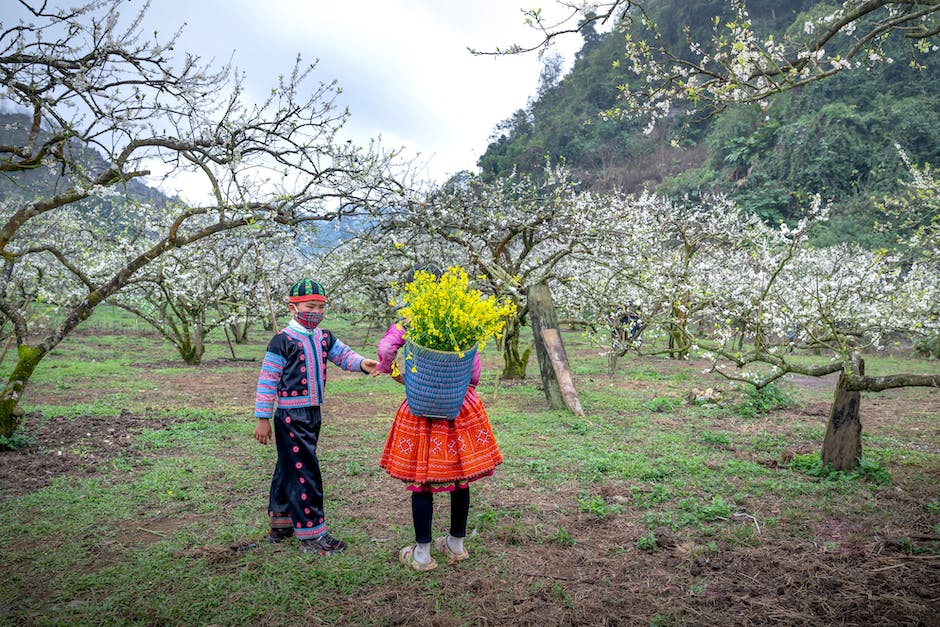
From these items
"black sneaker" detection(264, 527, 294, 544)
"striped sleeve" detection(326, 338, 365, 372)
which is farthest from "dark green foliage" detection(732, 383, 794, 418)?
"black sneaker" detection(264, 527, 294, 544)

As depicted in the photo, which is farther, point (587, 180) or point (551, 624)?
point (587, 180)

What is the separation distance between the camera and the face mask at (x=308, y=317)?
4184 millimetres

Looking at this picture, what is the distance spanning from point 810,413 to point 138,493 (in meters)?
8.59

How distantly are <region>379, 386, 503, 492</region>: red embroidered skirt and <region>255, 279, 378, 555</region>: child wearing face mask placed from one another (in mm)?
613

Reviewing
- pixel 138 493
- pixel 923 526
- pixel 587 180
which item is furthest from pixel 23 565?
pixel 587 180

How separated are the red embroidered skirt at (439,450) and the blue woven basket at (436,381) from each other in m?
0.12

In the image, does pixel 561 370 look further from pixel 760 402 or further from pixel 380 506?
pixel 380 506

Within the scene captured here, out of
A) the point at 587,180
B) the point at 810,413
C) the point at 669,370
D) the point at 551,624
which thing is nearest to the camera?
the point at 551,624

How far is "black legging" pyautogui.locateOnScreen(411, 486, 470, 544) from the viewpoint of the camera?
12.0 ft

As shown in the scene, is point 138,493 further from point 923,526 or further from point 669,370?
point 669,370

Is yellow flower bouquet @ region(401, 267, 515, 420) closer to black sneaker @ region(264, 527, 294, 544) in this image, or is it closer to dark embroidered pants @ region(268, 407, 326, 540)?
dark embroidered pants @ region(268, 407, 326, 540)

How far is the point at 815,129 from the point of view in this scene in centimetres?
2898

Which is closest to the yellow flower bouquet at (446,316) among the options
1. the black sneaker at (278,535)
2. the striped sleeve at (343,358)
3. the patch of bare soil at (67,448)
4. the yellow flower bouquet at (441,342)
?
the yellow flower bouquet at (441,342)

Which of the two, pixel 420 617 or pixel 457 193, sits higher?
pixel 457 193
